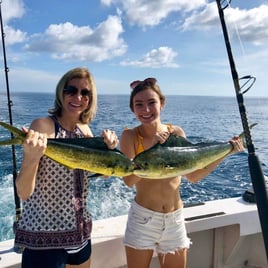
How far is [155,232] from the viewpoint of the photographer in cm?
235

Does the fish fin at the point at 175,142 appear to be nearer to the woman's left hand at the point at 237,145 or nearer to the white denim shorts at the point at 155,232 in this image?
the woman's left hand at the point at 237,145

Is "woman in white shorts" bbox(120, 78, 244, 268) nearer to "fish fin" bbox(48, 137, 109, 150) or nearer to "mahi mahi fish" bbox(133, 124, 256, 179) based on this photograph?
"mahi mahi fish" bbox(133, 124, 256, 179)

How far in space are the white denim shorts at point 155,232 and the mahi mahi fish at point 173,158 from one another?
0.58m

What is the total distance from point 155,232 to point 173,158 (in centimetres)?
80

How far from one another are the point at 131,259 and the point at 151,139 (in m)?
0.87

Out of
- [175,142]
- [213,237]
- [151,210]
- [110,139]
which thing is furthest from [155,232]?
[213,237]

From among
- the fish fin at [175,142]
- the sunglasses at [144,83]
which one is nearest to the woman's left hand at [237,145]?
the fish fin at [175,142]

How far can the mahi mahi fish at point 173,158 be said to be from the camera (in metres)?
1.71

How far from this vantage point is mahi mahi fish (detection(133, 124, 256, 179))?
1.71m

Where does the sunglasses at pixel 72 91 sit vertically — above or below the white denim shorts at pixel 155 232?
above

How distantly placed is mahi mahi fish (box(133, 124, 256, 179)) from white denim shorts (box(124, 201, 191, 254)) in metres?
0.58

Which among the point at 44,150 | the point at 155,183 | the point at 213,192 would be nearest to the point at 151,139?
the point at 155,183

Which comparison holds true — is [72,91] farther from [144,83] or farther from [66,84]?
[144,83]

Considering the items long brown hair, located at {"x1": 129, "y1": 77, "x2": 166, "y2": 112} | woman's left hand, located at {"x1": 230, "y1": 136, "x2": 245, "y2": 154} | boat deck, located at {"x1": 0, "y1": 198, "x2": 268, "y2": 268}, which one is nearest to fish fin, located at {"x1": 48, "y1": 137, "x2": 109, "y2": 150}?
long brown hair, located at {"x1": 129, "y1": 77, "x2": 166, "y2": 112}
